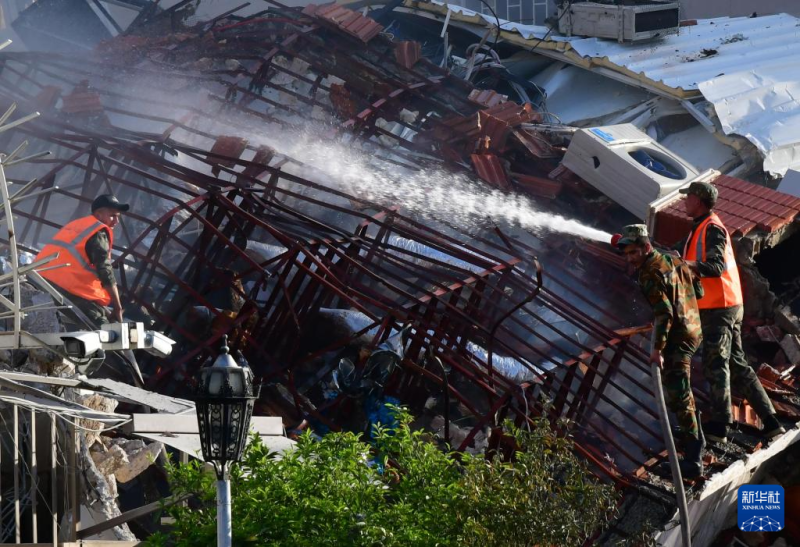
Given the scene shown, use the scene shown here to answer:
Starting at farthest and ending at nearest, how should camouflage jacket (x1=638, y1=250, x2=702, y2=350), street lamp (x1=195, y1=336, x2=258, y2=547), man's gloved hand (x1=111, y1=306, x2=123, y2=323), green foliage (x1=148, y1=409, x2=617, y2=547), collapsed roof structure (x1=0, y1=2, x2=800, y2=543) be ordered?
collapsed roof structure (x1=0, y1=2, x2=800, y2=543) → man's gloved hand (x1=111, y1=306, x2=123, y2=323) → camouflage jacket (x1=638, y1=250, x2=702, y2=350) → green foliage (x1=148, y1=409, x2=617, y2=547) → street lamp (x1=195, y1=336, x2=258, y2=547)

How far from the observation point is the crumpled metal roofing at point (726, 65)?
53.0ft

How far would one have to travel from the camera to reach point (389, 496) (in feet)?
22.9

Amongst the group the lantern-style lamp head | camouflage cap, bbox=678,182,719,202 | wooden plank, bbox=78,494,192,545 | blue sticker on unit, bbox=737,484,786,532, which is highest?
camouflage cap, bbox=678,182,719,202

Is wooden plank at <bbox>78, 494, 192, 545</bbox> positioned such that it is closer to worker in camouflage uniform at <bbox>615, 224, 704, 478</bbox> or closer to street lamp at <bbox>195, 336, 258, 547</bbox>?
street lamp at <bbox>195, 336, 258, 547</bbox>

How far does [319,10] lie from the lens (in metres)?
18.4

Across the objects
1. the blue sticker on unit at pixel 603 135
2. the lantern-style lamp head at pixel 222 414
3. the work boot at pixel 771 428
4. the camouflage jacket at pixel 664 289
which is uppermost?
the lantern-style lamp head at pixel 222 414

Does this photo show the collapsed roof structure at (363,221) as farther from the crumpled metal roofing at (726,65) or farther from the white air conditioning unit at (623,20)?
the white air conditioning unit at (623,20)

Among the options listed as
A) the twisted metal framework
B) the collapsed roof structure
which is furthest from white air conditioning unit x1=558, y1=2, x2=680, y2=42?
the twisted metal framework

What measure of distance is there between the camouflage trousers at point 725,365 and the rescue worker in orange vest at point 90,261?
170 inches

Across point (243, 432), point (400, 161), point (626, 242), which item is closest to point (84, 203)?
point (400, 161)

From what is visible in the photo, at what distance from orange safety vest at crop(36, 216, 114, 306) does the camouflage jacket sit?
152 inches

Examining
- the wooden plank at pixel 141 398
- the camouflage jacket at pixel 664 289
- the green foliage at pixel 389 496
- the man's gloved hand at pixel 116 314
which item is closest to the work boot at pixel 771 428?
the camouflage jacket at pixel 664 289

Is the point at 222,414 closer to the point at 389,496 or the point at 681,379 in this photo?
the point at 389,496

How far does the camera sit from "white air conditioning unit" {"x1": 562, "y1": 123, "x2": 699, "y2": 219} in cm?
1368
